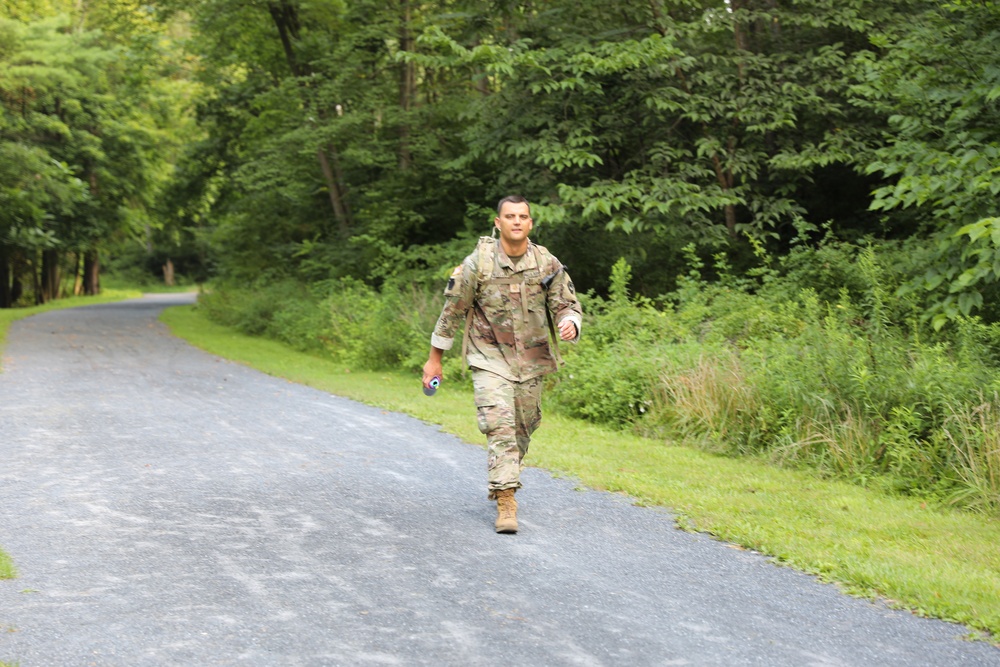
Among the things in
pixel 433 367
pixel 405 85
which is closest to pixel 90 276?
pixel 405 85

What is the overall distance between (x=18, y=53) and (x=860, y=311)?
26315 mm

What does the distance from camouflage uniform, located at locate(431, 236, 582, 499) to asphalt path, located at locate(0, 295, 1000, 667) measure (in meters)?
0.72

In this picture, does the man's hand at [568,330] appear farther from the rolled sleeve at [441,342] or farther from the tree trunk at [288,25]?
the tree trunk at [288,25]

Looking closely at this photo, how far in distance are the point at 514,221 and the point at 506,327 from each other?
76 centimetres

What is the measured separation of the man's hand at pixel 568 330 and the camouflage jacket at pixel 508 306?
20 cm

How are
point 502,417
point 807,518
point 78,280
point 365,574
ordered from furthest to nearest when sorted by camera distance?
point 78,280, point 807,518, point 502,417, point 365,574

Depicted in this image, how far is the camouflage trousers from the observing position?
669 centimetres

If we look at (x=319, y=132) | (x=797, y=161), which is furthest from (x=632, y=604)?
(x=319, y=132)

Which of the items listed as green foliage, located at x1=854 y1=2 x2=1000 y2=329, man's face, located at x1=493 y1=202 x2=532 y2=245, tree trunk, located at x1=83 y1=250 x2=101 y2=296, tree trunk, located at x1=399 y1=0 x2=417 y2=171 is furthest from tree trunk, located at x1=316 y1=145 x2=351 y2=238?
tree trunk, located at x1=83 y1=250 x2=101 y2=296

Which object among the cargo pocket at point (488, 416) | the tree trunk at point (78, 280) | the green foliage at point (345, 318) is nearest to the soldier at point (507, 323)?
the cargo pocket at point (488, 416)

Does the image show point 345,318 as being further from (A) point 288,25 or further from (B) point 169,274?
(B) point 169,274

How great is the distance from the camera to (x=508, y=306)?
6910 millimetres

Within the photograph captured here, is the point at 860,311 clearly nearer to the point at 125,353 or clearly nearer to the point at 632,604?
the point at 632,604

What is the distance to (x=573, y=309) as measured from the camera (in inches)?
270
